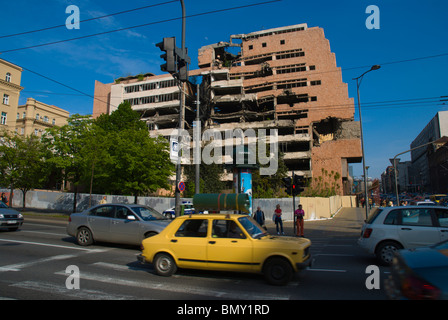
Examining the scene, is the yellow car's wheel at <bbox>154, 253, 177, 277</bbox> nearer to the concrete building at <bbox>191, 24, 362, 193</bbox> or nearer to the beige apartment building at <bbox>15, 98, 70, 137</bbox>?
the concrete building at <bbox>191, 24, 362, 193</bbox>

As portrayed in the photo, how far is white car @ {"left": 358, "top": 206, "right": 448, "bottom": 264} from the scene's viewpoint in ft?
25.4

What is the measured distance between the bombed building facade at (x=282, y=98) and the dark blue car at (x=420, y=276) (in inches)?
2151

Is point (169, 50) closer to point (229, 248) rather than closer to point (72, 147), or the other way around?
point (229, 248)

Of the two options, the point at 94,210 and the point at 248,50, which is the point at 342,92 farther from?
the point at 94,210

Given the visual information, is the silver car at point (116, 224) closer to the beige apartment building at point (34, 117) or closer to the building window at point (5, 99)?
the building window at point (5, 99)

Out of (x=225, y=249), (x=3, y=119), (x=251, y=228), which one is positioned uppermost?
(x=3, y=119)

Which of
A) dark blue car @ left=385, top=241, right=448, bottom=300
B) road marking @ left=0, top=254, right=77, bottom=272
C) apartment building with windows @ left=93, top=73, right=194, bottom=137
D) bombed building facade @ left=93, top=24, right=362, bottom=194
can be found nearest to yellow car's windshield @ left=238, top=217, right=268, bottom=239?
dark blue car @ left=385, top=241, right=448, bottom=300

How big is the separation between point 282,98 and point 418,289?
61.7 meters

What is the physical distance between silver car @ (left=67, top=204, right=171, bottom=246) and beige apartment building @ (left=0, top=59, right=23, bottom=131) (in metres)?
50.2

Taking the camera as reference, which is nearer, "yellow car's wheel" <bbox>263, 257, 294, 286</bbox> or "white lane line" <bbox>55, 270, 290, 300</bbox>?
"white lane line" <bbox>55, 270, 290, 300</bbox>

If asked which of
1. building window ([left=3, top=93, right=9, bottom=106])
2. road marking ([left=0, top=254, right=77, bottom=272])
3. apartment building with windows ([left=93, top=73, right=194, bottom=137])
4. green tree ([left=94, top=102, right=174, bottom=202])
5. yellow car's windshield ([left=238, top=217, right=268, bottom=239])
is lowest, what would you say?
road marking ([left=0, top=254, right=77, bottom=272])

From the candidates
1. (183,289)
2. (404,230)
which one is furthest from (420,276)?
(404,230)

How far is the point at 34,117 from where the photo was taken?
227 feet

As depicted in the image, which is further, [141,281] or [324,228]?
[324,228]
